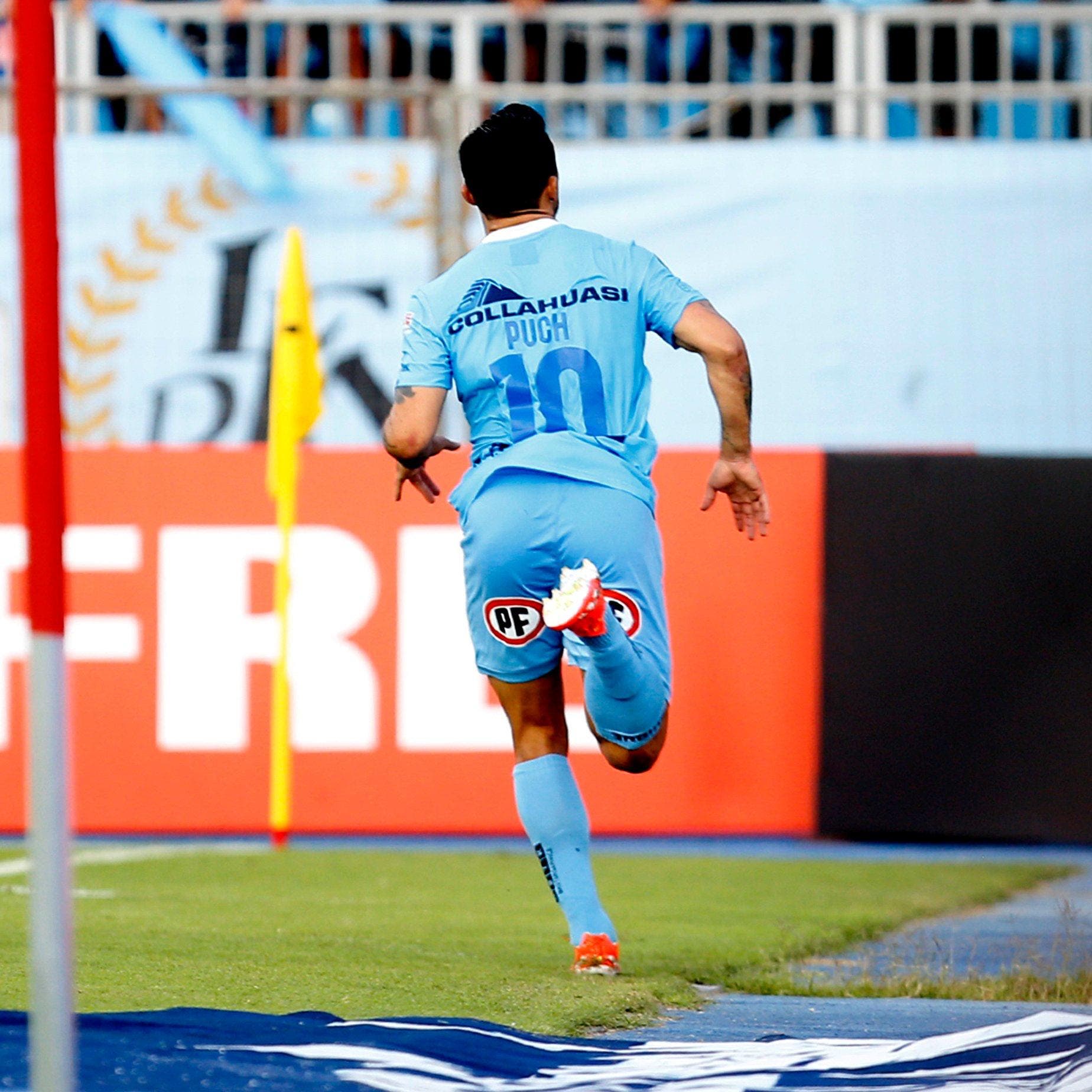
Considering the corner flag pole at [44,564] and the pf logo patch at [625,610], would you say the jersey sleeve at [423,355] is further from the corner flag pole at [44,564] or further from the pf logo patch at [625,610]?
the corner flag pole at [44,564]

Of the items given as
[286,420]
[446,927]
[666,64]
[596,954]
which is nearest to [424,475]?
[596,954]

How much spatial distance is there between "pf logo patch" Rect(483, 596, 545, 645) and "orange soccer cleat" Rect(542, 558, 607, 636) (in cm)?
27

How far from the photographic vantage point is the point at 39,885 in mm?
2559

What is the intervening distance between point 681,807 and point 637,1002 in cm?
514

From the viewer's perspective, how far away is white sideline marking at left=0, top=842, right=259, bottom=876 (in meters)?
8.39

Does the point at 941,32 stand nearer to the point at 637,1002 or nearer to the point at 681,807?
the point at 681,807

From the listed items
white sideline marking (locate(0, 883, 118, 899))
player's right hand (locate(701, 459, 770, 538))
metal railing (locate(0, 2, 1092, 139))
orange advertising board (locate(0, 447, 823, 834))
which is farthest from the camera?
metal railing (locate(0, 2, 1092, 139))

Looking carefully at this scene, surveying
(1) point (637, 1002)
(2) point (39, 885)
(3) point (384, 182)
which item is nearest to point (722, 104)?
(3) point (384, 182)

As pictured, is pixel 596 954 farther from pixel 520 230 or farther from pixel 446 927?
pixel 520 230

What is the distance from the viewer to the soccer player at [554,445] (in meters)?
4.75

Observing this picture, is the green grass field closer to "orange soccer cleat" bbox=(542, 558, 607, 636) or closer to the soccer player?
the soccer player

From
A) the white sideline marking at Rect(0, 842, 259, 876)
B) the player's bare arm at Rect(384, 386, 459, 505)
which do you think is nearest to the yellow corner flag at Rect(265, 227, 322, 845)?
the white sideline marking at Rect(0, 842, 259, 876)

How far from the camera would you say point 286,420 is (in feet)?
28.9

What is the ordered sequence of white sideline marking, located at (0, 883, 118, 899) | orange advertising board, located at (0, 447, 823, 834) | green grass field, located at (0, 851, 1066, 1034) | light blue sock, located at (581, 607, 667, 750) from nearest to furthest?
green grass field, located at (0, 851, 1066, 1034)
light blue sock, located at (581, 607, 667, 750)
white sideline marking, located at (0, 883, 118, 899)
orange advertising board, located at (0, 447, 823, 834)
